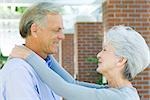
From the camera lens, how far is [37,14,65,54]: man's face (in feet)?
→ 8.93

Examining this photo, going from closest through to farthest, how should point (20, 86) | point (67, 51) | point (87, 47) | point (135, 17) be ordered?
point (20, 86) < point (135, 17) < point (87, 47) < point (67, 51)

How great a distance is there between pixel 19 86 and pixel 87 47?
34.2ft

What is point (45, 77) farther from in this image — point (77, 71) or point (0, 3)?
point (0, 3)

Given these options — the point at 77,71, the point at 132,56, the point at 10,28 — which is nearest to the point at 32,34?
the point at 132,56

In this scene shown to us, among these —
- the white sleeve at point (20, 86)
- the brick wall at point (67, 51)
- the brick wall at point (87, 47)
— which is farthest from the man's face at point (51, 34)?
the brick wall at point (67, 51)

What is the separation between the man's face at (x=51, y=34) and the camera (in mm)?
2721

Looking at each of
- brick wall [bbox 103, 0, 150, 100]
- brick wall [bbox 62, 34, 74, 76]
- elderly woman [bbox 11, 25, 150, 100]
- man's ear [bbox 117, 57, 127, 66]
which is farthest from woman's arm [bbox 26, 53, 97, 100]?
brick wall [bbox 62, 34, 74, 76]

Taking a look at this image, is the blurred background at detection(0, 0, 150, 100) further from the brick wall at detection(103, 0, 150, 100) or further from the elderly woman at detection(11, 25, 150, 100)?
the elderly woman at detection(11, 25, 150, 100)

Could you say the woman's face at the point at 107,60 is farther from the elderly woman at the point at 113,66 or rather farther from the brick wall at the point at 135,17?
the brick wall at the point at 135,17

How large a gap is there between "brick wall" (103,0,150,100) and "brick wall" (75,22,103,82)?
15.3 ft

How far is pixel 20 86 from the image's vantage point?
8.13ft

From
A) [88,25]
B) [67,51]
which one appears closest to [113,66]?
[88,25]

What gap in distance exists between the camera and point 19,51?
2682 millimetres

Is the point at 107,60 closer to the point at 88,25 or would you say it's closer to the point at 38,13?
the point at 38,13
